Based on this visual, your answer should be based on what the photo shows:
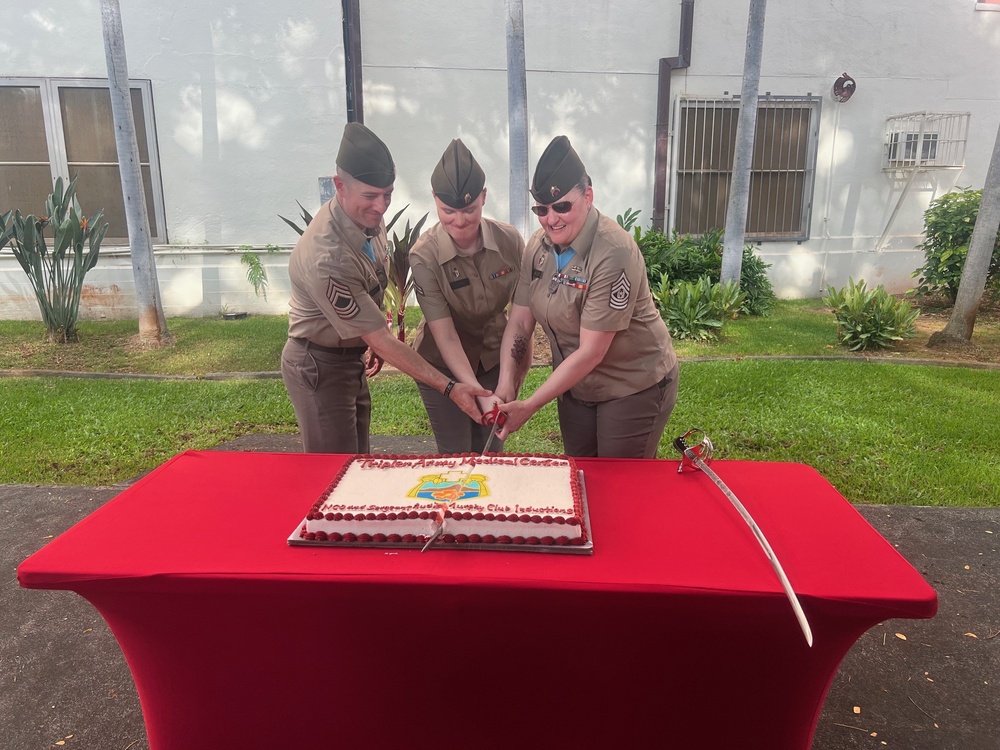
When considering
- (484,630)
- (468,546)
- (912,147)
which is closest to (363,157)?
(468,546)

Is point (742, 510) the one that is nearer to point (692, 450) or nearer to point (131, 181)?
point (692, 450)

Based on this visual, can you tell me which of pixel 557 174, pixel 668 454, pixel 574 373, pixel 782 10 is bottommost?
pixel 668 454

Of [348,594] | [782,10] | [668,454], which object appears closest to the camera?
[348,594]

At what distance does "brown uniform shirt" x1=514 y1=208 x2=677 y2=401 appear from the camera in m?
1.95

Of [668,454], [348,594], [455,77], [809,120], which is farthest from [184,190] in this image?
[809,120]

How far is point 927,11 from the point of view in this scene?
7340 mm

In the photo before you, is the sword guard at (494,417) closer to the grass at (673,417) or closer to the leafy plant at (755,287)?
the grass at (673,417)

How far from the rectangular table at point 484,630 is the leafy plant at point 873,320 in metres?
4.93

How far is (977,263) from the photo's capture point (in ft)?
17.6

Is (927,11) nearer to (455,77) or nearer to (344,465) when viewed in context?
(455,77)

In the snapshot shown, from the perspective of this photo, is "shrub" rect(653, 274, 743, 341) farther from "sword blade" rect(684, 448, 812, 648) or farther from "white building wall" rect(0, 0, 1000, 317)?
"sword blade" rect(684, 448, 812, 648)

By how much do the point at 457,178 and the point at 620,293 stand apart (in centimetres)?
63

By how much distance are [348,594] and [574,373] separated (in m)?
1.02

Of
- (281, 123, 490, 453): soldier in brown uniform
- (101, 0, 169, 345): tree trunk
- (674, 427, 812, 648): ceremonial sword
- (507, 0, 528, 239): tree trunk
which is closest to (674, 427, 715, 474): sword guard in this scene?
(674, 427, 812, 648): ceremonial sword
